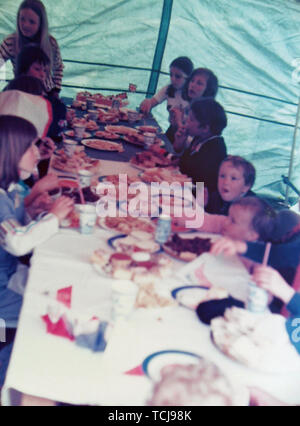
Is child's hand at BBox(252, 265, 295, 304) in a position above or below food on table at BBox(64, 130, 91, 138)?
below

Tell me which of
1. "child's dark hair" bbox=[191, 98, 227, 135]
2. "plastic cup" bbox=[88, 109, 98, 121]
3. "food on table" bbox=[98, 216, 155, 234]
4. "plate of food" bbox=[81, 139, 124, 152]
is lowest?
"food on table" bbox=[98, 216, 155, 234]

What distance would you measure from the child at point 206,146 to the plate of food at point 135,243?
1086 millimetres

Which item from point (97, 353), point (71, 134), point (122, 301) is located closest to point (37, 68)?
point (71, 134)

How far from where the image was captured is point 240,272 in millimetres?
1666

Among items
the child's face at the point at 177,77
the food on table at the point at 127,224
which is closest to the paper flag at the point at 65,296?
the food on table at the point at 127,224

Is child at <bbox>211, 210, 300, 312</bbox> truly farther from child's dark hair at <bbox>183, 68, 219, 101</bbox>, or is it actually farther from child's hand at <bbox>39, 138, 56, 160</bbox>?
child's dark hair at <bbox>183, 68, 219, 101</bbox>

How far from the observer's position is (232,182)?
96.6 inches

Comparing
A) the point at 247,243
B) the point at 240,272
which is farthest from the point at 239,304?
the point at 247,243

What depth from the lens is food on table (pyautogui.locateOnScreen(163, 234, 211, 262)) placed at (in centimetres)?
164

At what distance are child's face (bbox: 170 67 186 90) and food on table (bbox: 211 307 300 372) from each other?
3261mm

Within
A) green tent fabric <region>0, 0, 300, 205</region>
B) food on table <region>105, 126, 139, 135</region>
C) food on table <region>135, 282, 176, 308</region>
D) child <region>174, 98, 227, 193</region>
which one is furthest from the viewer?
green tent fabric <region>0, 0, 300, 205</region>

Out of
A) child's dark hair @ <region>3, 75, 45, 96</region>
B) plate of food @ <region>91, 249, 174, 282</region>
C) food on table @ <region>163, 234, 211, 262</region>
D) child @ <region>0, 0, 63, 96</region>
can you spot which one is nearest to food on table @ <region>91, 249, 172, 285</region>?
plate of food @ <region>91, 249, 174, 282</region>

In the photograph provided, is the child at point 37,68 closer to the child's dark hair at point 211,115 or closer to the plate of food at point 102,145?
the plate of food at point 102,145
